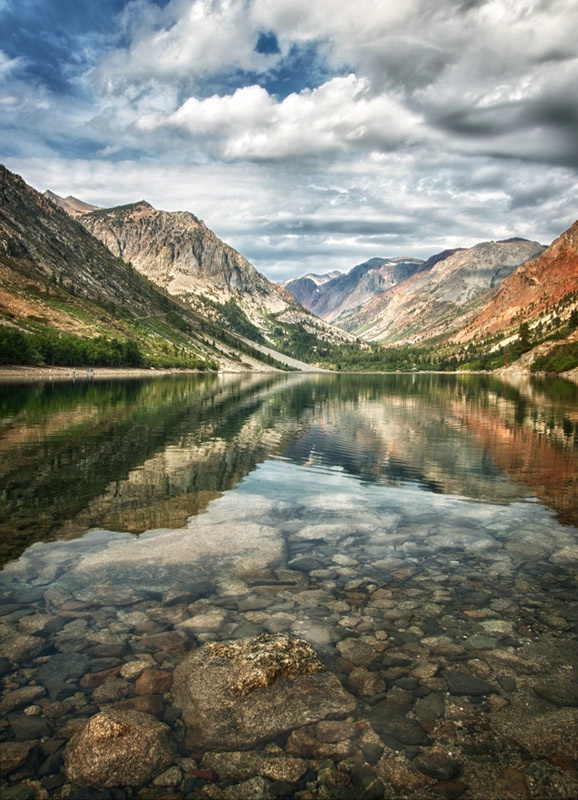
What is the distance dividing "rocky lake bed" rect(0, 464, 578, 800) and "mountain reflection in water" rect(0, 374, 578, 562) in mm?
5515

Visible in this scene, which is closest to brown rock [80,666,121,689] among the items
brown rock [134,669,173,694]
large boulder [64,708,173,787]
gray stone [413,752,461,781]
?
brown rock [134,669,173,694]

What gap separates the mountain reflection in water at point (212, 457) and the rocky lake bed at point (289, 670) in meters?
5.51

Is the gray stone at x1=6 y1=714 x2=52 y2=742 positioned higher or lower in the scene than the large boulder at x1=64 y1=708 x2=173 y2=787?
lower

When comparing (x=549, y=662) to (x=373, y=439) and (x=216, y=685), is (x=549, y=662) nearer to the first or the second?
(x=216, y=685)

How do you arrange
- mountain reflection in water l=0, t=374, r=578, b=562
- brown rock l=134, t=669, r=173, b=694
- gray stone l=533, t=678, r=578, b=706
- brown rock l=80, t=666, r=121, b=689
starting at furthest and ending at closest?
mountain reflection in water l=0, t=374, r=578, b=562 → brown rock l=80, t=666, r=121, b=689 → brown rock l=134, t=669, r=173, b=694 → gray stone l=533, t=678, r=578, b=706

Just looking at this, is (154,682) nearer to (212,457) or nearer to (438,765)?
(438,765)

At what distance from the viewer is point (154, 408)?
81.4m

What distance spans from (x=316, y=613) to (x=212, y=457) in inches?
1100

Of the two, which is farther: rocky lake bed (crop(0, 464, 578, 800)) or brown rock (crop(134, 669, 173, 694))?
brown rock (crop(134, 669, 173, 694))

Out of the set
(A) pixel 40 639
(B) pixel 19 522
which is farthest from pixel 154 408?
(A) pixel 40 639

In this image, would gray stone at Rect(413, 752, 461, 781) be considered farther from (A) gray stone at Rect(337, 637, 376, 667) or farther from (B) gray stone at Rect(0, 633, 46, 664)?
(B) gray stone at Rect(0, 633, 46, 664)

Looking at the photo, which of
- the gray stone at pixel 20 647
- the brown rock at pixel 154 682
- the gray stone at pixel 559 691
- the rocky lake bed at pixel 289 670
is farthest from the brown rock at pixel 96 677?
the gray stone at pixel 559 691

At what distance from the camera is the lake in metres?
9.33

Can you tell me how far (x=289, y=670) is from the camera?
38.9ft
